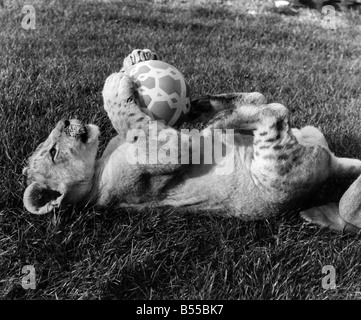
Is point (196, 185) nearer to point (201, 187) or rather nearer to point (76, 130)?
point (201, 187)

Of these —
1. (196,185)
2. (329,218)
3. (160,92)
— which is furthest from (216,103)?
(329,218)

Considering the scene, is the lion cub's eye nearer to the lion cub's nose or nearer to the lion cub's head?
the lion cub's head

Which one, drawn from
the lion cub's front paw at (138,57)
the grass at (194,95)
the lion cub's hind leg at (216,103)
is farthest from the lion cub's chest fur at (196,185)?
the lion cub's front paw at (138,57)

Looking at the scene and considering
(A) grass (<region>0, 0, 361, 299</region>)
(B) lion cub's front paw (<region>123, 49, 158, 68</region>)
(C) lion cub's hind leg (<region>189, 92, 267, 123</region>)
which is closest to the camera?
(A) grass (<region>0, 0, 361, 299</region>)

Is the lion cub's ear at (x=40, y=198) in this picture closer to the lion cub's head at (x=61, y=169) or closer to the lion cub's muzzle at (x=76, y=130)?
the lion cub's head at (x=61, y=169)

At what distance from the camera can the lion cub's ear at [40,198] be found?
12.9 ft

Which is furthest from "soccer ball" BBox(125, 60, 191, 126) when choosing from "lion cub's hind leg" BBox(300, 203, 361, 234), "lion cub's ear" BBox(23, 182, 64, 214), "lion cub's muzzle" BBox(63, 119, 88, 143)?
"lion cub's hind leg" BBox(300, 203, 361, 234)

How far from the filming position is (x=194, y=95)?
19.9ft

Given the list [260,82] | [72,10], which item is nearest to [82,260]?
[260,82]

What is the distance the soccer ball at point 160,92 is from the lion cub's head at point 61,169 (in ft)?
1.86

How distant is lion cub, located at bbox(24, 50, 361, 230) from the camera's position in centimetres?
389

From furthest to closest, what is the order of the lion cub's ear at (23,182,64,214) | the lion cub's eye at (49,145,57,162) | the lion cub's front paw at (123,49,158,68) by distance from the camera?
the lion cub's front paw at (123,49,158,68), the lion cub's eye at (49,145,57,162), the lion cub's ear at (23,182,64,214)

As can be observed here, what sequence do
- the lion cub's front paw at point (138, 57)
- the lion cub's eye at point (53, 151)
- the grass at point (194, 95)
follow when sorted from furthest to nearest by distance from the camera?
the lion cub's front paw at point (138, 57) < the lion cub's eye at point (53, 151) < the grass at point (194, 95)

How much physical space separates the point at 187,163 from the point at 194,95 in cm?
232
